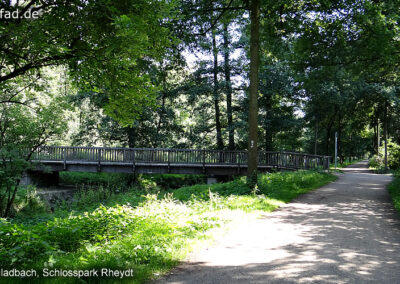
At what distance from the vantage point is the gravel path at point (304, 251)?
391cm

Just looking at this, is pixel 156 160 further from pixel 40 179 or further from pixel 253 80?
pixel 253 80

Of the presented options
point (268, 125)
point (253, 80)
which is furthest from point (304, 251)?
point (268, 125)

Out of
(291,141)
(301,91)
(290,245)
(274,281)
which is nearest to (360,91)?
(301,91)

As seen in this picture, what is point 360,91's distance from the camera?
23016 mm

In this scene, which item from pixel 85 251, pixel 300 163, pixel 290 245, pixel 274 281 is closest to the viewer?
pixel 274 281

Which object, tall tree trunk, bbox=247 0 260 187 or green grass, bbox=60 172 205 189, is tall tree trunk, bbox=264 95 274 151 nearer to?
green grass, bbox=60 172 205 189

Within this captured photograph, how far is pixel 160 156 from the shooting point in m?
21.3

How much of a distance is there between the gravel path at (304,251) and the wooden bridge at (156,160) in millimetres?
12307

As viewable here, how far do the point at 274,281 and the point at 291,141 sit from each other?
84.1ft

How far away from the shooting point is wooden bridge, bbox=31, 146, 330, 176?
20.4m

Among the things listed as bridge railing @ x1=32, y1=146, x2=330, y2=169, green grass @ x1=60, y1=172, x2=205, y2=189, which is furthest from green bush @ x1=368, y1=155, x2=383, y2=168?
green grass @ x1=60, y1=172, x2=205, y2=189

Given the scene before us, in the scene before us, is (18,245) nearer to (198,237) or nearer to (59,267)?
(59,267)

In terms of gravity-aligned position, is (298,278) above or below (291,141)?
below

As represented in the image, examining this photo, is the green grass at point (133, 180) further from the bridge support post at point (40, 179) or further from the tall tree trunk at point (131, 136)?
the tall tree trunk at point (131, 136)
